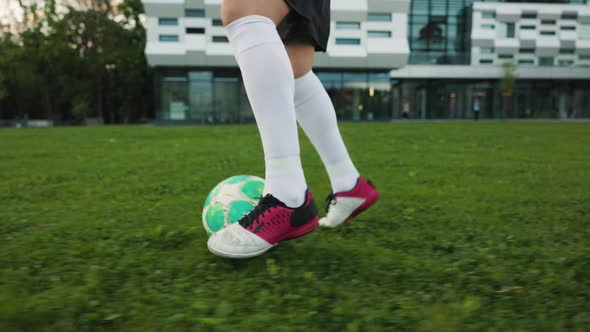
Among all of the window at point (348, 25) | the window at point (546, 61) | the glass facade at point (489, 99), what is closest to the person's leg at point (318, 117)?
the window at point (348, 25)

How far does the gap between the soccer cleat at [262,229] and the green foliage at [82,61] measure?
117 ft

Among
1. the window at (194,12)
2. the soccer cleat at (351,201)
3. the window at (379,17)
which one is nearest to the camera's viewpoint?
the soccer cleat at (351,201)

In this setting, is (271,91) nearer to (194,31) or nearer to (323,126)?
(323,126)

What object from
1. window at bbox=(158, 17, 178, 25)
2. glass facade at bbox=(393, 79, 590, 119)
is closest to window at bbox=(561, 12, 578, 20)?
glass facade at bbox=(393, 79, 590, 119)

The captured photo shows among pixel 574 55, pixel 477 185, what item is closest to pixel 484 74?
pixel 574 55

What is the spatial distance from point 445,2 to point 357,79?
11.2 m

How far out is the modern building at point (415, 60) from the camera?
1034 inches

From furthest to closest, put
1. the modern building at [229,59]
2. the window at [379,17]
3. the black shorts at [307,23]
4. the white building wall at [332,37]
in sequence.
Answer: the window at [379,17]
the modern building at [229,59]
the white building wall at [332,37]
the black shorts at [307,23]

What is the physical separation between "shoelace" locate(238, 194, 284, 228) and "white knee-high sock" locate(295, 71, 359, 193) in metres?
0.47

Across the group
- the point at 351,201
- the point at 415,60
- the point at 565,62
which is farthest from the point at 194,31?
the point at 565,62

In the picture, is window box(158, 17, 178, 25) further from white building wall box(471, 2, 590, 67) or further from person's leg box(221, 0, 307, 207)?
person's leg box(221, 0, 307, 207)

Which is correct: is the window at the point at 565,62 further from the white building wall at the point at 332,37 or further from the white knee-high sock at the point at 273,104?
the white knee-high sock at the point at 273,104

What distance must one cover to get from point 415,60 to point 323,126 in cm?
3382

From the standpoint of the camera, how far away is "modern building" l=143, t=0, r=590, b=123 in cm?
2627
